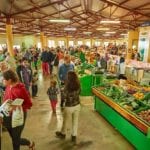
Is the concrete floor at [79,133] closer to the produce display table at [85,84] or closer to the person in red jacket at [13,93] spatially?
the person in red jacket at [13,93]

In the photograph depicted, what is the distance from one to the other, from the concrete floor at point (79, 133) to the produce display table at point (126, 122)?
164mm

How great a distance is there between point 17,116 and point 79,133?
7.99 feet

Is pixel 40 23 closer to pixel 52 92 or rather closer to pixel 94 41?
pixel 52 92

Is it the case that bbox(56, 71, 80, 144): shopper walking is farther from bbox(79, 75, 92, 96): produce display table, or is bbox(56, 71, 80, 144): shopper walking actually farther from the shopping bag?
bbox(79, 75, 92, 96): produce display table

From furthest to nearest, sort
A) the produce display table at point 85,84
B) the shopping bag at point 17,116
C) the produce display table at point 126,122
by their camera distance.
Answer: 1. the produce display table at point 85,84
2. the produce display table at point 126,122
3. the shopping bag at point 17,116

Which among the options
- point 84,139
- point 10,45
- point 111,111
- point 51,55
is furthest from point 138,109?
point 10,45

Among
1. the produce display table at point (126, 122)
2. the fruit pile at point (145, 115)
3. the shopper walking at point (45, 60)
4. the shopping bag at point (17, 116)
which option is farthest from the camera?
the shopper walking at point (45, 60)

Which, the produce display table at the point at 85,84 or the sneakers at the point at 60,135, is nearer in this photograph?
the sneakers at the point at 60,135

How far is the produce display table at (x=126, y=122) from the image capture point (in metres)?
4.35

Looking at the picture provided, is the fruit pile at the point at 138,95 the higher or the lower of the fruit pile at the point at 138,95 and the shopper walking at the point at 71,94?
the lower

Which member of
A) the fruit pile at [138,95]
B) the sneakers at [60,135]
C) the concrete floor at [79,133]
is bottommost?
the concrete floor at [79,133]

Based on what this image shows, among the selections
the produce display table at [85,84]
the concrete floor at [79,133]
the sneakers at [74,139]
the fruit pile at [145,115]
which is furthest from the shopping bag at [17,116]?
the produce display table at [85,84]

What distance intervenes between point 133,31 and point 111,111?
53.5 ft

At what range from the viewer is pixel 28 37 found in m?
33.5
